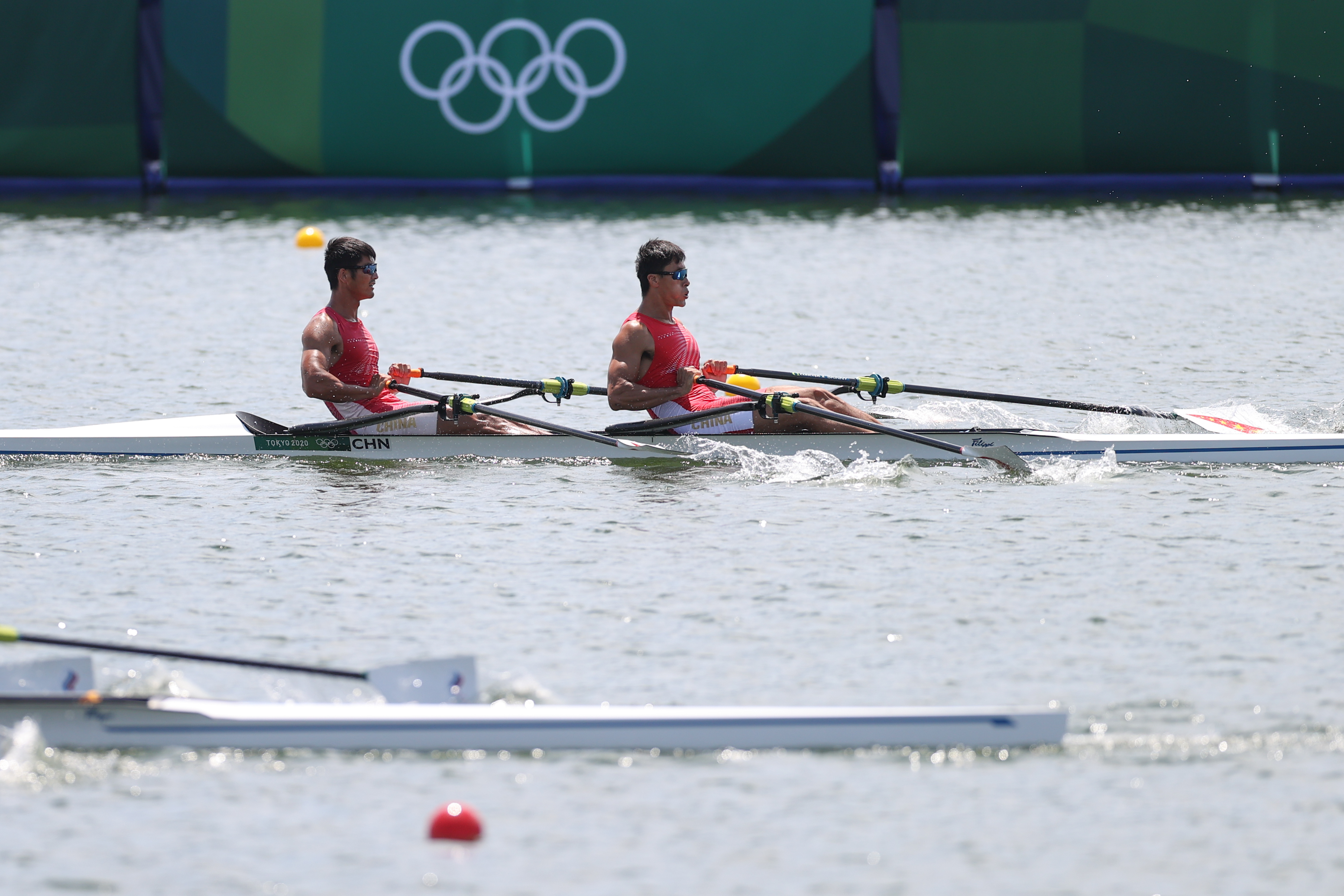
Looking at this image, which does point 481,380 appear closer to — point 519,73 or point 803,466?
point 803,466

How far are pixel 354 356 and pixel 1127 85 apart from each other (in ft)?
52.3

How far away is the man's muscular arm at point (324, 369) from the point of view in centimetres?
1180

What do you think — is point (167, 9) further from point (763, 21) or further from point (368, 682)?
point (368, 682)

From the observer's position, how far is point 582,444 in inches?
475

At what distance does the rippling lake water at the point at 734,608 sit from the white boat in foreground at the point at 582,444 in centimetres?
12

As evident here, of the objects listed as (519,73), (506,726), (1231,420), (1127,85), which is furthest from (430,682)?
(1127,85)

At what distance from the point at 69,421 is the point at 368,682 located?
7.43 m

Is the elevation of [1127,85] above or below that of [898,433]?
above

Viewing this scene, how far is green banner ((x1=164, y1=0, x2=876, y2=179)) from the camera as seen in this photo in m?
25.7

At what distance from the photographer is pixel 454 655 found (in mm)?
7812

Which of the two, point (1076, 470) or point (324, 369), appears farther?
point (324, 369)

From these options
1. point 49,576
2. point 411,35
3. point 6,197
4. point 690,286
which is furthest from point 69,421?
point 6,197

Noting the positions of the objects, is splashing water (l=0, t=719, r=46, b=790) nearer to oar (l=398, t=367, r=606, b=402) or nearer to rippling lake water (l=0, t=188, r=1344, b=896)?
rippling lake water (l=0, t=188, r=1344, b=896)

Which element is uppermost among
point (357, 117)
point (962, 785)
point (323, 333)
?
point (357, 117)
